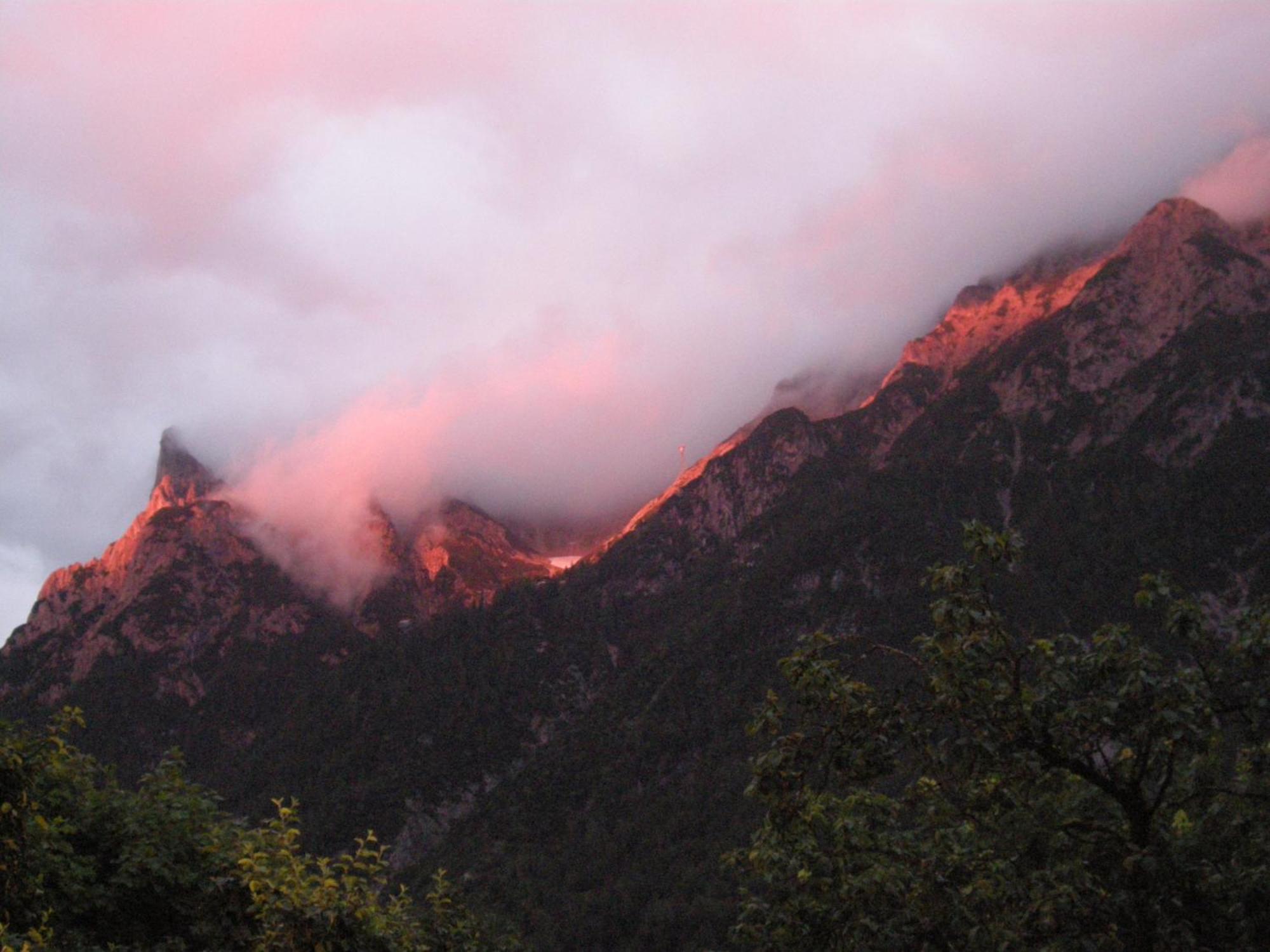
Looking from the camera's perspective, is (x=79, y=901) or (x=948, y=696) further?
(x=79, y=901)

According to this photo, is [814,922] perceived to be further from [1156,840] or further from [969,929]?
[1156,840]

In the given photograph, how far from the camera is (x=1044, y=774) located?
16766 millimetres

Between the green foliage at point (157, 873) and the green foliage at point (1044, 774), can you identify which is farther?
the green foliage at point (157, 873)

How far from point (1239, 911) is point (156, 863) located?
60.3 feet

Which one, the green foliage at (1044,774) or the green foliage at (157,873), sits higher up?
the green foliage at (157,873)

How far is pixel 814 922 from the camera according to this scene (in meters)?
19.1

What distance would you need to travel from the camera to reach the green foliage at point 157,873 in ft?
56.2

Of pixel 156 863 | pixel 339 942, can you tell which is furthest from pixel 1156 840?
pixel 156 863

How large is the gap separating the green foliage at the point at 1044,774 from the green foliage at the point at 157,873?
796cm

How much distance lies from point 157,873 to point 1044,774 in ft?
53.4

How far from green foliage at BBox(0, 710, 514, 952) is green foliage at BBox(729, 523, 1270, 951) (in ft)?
26.1

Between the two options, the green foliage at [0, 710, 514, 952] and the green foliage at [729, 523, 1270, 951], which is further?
the green foliage at [0, 710, 514, 952]

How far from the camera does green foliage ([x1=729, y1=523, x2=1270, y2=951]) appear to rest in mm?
15148

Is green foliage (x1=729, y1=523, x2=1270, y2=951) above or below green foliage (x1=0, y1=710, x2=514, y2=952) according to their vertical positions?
below
